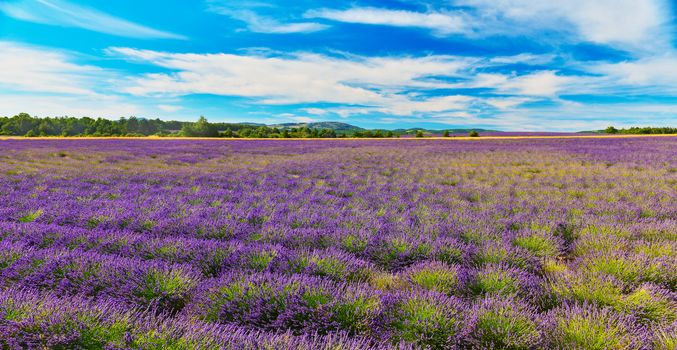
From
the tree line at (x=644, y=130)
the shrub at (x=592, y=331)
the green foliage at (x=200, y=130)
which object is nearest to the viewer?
the shrub at (x=592, y=331)

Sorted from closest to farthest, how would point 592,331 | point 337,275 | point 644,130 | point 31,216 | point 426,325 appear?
point 592,331 → point 426,325 → point 337,275 → point 31,216 → point 644,130

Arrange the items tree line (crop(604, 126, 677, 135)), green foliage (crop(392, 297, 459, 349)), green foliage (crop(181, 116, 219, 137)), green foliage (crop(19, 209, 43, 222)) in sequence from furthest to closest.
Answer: green foliage (crop(181, 116, 219, 137)) → tree line (crop(604, 126, 677, 135)) → green foliage (crop(19, 209, 43, 222)) → green foliage (crop(392, 297, 459, 349))

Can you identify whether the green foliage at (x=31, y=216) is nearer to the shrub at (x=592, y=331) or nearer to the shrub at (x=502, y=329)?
the shrub at (x=502, y=329)

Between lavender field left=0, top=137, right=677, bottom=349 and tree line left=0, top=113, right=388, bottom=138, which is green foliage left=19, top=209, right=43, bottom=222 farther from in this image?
tree line left=0, top=113, right=388, bottom=138

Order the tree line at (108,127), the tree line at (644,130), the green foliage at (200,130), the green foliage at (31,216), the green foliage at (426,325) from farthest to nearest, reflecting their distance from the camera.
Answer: the tree line at (108,127)
the green foliage at (200,130)
the tree line at (644,130)
the green foliage at (31,216)
the green foliage at (426,325)

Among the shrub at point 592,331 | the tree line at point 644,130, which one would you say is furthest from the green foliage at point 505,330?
the tree line at point 644,130

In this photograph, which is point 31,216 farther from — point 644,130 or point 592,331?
point 644,130

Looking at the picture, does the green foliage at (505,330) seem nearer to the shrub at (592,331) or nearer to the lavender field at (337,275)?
the lavender field at (337,275)

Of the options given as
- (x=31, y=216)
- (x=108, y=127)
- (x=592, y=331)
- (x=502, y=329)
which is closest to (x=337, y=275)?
(x=502, y=329)

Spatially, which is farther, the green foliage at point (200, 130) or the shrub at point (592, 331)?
the green foliage at point (200, 130)

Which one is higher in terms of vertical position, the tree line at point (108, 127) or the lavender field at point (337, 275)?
the tree line at point (108, 127)

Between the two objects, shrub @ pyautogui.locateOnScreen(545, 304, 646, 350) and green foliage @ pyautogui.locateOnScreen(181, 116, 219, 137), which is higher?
green foliage @ pyautogui.locateOnScreen(181, 116, 219, 137)

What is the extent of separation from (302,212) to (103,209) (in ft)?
12.5

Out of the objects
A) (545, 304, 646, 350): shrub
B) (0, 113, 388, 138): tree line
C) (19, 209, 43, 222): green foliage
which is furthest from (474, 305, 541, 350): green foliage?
(0, 113, 388, 138): tree line
